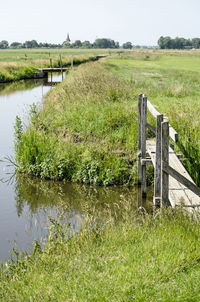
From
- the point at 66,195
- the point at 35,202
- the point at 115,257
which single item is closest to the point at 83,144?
the point at 66,195

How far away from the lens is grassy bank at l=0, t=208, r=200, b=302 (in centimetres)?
430

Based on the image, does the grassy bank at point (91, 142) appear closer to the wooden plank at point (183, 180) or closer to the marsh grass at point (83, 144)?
the marsh grass at point (83, 144)

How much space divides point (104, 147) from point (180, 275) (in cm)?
710

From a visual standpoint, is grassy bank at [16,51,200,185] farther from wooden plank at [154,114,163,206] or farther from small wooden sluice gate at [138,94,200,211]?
wooden plank at [154,114,163,206]

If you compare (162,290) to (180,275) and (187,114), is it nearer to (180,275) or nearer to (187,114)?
(180,275)

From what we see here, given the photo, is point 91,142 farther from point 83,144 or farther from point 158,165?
point 158,165

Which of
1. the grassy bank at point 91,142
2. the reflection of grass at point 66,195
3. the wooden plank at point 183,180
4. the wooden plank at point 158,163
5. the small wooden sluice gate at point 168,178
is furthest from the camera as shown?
the grassy bank at point 91,142

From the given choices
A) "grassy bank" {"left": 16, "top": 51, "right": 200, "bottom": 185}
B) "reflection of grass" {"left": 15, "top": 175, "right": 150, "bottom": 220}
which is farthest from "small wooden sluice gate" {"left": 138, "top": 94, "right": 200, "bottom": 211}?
"grassy bank" {"left": 16, "top": 51, "right": 200, "bottom": 185}

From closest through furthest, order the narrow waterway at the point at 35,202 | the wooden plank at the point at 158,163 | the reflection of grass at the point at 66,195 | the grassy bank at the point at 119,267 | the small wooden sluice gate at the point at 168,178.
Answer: the grassy bank at the point at 119,267 < the small wooden sluice gate at the point at 168,178 < the wooden plank at the point at 158,163 < the narrow waterway at the point at 35,202 < the reflection of grass at the point at 66,195

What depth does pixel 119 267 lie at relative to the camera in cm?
474

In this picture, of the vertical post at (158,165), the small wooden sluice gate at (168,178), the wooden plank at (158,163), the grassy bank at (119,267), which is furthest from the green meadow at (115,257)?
the wooden plank at (158,163)

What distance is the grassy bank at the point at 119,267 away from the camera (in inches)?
169

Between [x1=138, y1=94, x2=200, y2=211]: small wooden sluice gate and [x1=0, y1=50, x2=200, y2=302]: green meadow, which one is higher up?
[x1=138, y1=94, x2=200, y2=211]: small wooden sluice gate

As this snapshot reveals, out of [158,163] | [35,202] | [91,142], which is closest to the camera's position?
[158,163]
